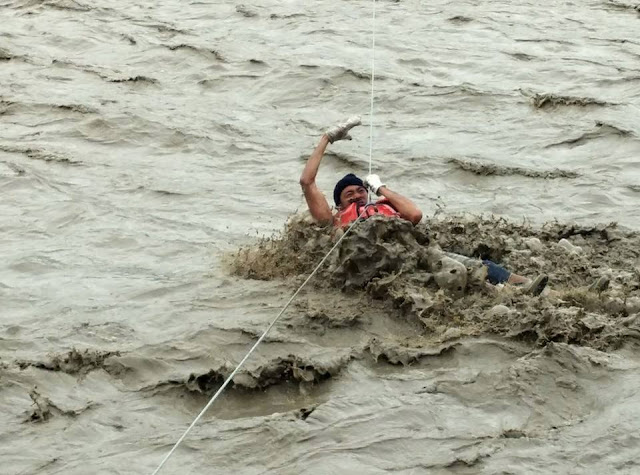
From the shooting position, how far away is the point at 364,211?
7.95m

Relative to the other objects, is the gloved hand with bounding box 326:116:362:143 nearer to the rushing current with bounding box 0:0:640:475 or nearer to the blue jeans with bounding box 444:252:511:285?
the rushing current with bounding box 0:0:640:475

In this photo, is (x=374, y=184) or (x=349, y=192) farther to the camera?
(x=349, y=192)

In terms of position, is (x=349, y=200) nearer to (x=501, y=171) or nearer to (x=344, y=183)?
(x=344, y=183)

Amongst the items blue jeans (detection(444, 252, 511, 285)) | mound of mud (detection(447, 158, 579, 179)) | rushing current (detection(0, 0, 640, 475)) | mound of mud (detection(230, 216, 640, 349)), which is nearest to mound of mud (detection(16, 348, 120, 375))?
rushing current (detection(0, 0, 640, 475))

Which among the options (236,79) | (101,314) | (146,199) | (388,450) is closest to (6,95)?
(236,79)

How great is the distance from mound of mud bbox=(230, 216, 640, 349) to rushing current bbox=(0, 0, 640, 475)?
0.07 ft

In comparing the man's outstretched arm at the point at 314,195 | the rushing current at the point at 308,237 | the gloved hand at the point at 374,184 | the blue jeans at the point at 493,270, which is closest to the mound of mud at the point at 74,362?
the rushing current at the point at 308,237

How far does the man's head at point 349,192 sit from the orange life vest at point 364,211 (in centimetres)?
14

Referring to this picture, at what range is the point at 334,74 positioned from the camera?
41.1ft

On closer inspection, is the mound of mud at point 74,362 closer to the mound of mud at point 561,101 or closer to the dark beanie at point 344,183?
the dark beanie at point 344,183

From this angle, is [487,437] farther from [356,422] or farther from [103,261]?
[103,261]

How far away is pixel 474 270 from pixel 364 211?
1027mm

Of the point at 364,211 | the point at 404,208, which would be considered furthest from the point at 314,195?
the point at 404,208

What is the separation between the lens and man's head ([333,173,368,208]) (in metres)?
8.45
